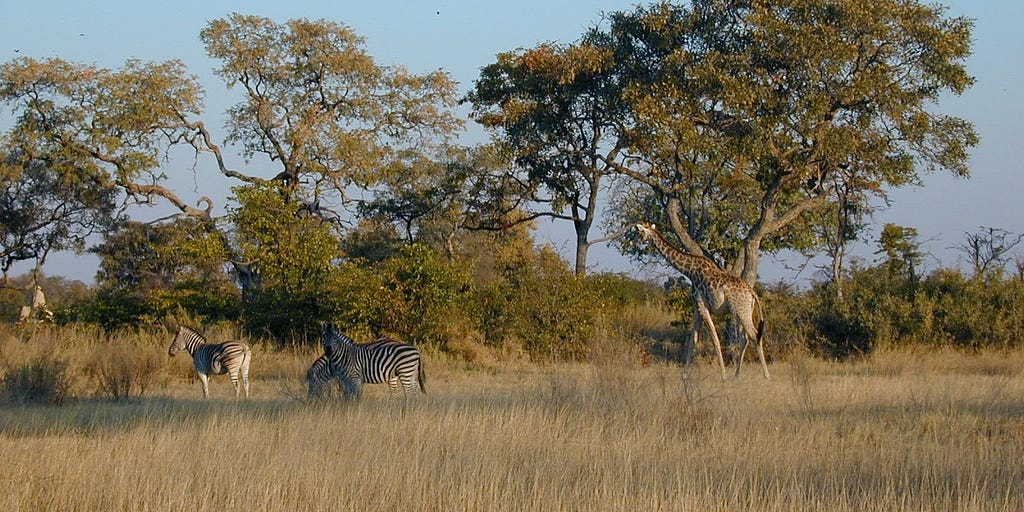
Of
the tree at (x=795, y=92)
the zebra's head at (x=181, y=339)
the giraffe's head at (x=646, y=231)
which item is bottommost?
the zebra's head at (x=181, y=339)

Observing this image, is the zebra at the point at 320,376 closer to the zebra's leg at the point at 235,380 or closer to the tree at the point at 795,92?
the zebra's leg at the point at 235,380

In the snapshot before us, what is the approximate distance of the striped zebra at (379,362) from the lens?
44.8 ft

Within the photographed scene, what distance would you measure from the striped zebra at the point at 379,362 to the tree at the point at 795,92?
8.84m

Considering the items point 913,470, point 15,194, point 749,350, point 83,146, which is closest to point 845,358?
point 749,350

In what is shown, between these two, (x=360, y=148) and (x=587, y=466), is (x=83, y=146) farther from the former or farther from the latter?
(x=587, y=466)

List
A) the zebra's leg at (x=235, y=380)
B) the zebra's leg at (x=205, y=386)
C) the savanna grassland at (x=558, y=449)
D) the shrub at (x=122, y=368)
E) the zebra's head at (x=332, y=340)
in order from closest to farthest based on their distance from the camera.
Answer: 1. the savanna grassland at (x=558, y=449)
2. the zebra's head at (x=332, y=340)
3. the shrub at (x=122, y=368)
4. the zebra's leg at (x=205, y=386)
5. the zebra's leg at (x=235, y=380)

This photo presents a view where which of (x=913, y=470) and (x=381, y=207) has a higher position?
(x=381, y=207)

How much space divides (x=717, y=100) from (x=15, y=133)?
20.1 meters

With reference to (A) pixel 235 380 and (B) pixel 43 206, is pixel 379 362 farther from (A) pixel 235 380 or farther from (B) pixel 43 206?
(B) pixel 43 206

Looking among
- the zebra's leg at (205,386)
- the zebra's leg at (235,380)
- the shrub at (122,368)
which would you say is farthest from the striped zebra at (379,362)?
the shrub at (122,368)

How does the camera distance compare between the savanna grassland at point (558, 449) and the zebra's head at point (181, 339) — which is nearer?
the savanna grassland at point (558, 449)

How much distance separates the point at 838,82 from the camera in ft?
66.3

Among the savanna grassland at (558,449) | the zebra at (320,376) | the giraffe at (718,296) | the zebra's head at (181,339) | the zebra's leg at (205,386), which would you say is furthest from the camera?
the giraffe at (718,296)

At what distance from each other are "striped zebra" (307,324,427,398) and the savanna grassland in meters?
0.76
